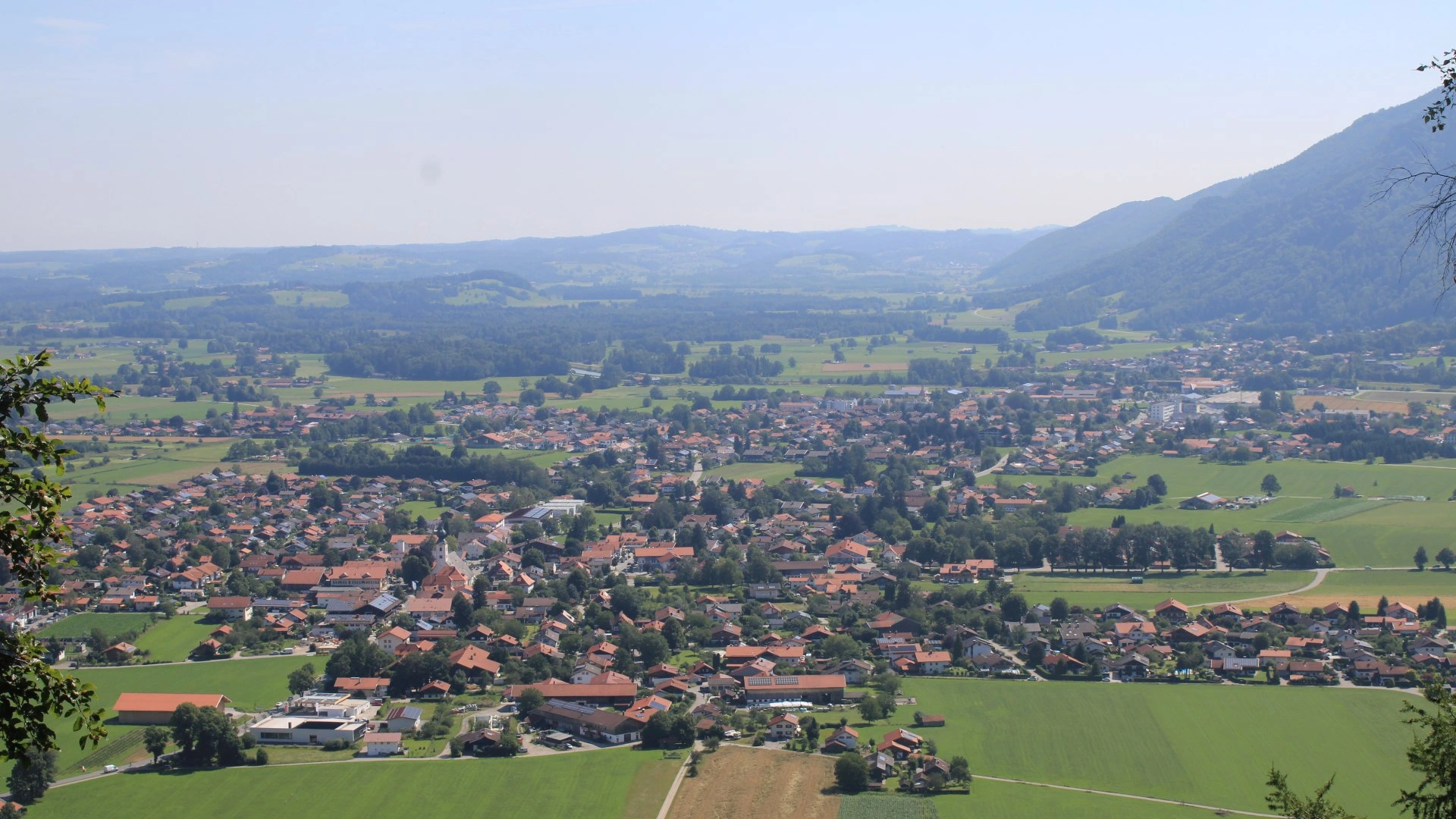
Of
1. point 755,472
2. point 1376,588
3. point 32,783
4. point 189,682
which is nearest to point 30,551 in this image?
point 32,783

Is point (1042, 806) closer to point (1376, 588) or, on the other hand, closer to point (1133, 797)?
point (1133, 797)

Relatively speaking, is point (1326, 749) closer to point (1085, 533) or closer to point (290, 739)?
point (1085, 533)

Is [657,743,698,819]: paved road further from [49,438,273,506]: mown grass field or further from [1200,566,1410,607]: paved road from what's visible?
[49,438,273,506]: mown grass field

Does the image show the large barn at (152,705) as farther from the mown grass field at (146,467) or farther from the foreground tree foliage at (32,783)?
the mown grass field at (146,467)

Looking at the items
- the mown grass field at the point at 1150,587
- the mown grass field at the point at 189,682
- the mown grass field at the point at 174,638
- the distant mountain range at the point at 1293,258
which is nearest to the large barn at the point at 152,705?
the mown grass field at the point at 189,682

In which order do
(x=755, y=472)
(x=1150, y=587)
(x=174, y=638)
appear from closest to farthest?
(x=174, y=638) < (x=1150, y=587) < (x=755, y=472)
